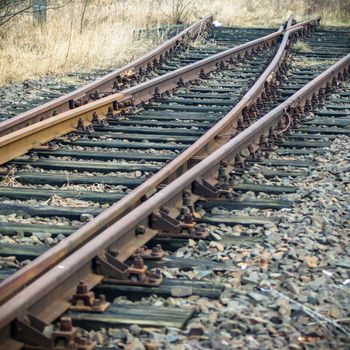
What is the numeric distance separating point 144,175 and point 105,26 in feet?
34.8

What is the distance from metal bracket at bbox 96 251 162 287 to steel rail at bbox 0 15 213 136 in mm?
3859

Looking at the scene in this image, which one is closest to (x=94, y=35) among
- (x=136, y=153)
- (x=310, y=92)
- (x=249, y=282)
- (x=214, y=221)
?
(x=310, y=92)

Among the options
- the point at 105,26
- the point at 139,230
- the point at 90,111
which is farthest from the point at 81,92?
the point at 105,26

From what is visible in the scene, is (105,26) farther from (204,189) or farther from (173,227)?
(173,227)

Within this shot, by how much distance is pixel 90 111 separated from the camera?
9852 mm

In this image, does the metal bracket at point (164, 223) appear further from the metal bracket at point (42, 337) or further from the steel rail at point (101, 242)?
the metal bracket at point (42, 337)

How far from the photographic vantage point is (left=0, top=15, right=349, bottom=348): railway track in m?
4.89

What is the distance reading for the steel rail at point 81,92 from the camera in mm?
8961

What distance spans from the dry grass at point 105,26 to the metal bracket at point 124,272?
8.44m

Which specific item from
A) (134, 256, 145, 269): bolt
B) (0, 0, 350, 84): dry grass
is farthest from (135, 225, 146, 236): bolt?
(0, 0, 350, 84): dry grass

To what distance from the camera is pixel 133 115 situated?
34.4 ft

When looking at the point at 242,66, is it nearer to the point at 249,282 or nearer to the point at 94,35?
the point at 94,35

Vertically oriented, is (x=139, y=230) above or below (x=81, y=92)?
below

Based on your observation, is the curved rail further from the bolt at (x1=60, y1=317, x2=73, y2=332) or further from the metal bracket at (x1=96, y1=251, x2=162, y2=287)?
the bolt at (x1=60, y1=317, x2=73, y2=332)
